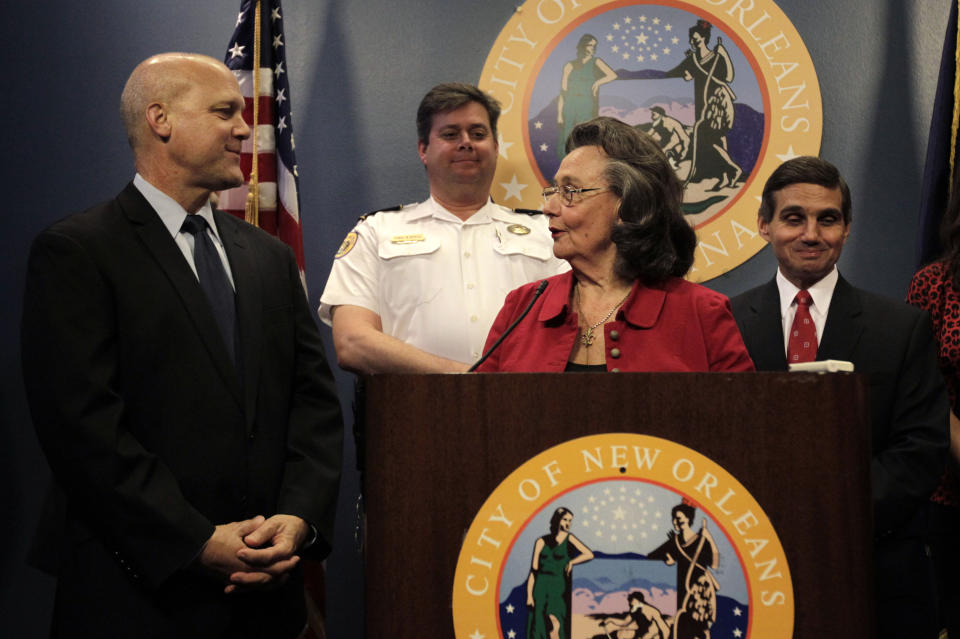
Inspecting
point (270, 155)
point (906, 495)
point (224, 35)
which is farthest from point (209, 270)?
point (224, 35)

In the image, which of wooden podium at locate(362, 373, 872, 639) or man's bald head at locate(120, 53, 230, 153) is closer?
wooden podium at locate(362, 373, 872, 639)

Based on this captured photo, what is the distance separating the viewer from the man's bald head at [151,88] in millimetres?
2186

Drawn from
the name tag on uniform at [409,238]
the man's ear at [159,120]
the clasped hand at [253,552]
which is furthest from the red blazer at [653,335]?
the name tag on uniform at [409,238]

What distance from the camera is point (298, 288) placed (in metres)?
2.31

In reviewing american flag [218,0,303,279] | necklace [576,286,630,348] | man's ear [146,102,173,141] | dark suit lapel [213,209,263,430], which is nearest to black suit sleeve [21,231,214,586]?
dark suit lapel [213,209,263,430]

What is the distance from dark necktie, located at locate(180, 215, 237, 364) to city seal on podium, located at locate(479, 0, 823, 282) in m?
1.63

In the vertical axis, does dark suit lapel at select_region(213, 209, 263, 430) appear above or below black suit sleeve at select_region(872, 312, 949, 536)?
above

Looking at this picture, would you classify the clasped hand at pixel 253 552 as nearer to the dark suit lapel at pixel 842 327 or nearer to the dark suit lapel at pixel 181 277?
the dark suit lapel at pixel 181 277

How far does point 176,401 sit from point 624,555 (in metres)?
0.98

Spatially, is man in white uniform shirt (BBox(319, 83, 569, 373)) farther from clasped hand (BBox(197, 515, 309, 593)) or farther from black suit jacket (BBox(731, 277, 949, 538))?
clasped hand (BBox(197, 515, 309, 593))

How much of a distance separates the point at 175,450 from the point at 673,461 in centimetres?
100

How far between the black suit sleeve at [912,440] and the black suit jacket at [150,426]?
48.7 inches

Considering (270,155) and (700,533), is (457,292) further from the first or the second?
(700,533)

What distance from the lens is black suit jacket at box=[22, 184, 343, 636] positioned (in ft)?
5.94
